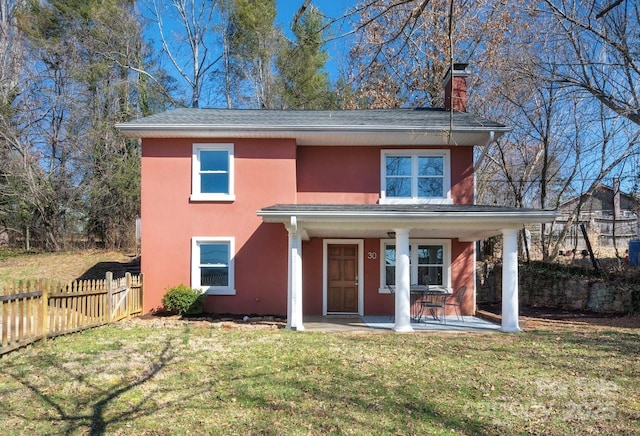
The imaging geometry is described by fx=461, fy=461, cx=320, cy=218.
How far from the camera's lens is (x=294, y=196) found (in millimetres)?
12750

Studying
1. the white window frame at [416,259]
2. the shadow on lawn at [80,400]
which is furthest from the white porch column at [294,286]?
the shadow on lawn at [80,400]

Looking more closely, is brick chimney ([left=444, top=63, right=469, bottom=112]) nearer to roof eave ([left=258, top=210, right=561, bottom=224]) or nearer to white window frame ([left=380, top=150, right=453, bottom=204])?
Result: white window frame ([left=380, top=150, right=453, bottom=204])

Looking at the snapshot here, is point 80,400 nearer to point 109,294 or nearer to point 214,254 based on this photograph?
point 109,294

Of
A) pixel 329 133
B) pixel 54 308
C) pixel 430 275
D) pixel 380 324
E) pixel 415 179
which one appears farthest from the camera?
pixel 430 275

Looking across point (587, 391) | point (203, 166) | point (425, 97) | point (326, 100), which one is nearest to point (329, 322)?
point (203, 166)

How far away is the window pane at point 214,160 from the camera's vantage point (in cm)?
1280

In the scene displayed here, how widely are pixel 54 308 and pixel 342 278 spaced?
7.38 metres

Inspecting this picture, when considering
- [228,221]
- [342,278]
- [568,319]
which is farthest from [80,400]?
[568,319]

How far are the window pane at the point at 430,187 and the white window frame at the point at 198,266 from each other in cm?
551

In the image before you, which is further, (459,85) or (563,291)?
(563,291)

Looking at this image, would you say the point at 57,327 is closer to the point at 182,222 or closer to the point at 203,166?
the point at 182,222

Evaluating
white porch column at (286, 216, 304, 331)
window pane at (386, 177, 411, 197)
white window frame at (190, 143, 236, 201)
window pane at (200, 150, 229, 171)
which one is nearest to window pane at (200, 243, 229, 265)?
white window frame at (190, 143, 236, 201)

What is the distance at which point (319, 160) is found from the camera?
1329 centimetres

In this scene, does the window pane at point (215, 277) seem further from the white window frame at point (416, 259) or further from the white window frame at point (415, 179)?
the white window frame at point (415, 179)
